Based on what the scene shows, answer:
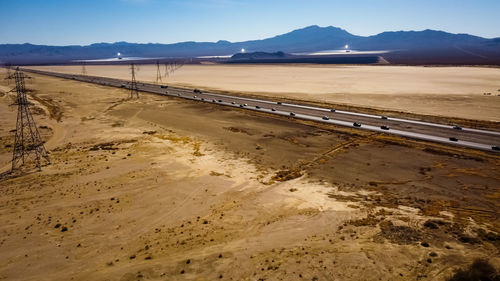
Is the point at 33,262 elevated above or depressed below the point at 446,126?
below

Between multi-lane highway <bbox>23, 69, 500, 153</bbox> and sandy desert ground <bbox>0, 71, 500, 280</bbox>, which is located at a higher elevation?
multi-lane highway <bbox>23, 69, 500, 153</bbox>

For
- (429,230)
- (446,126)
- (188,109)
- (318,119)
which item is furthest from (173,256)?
(188,109)

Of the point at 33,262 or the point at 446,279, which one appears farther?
the point at 33,262

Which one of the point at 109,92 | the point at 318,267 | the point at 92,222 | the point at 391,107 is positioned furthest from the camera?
the point at 109,92

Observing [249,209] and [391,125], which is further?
[391,125]

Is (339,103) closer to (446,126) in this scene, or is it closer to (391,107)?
(391,107)

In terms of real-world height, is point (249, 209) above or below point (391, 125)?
below

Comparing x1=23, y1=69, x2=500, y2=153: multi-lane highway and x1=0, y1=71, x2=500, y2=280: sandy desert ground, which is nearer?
x1=0, y1=71, x2=500, y2=280: sandy desert ground

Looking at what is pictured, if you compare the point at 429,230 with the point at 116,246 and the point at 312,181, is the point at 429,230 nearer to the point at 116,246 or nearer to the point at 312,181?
the point at 312,181

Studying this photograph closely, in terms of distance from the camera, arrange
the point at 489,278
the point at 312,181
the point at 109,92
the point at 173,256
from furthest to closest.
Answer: the point at 109,92 → the point at 312,181 → the point at 173,256 → the point at 489,278
